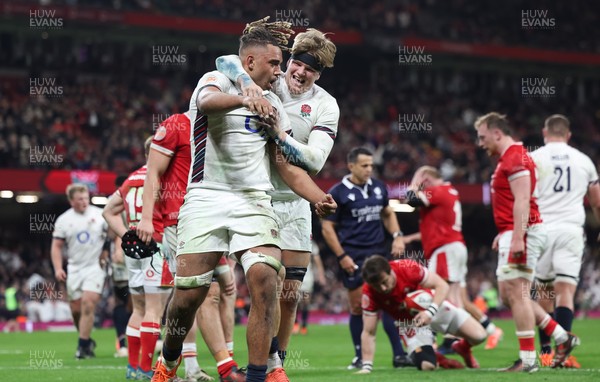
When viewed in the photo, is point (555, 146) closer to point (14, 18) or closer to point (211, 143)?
point (211, 143)

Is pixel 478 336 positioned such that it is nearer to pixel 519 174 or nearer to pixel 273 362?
pixel 519 174

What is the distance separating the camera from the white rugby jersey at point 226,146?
6.18 m

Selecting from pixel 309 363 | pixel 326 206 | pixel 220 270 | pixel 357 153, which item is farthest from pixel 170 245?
pixel 309 363

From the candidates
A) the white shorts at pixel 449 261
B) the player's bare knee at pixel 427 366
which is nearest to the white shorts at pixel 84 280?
the white shorts at pixel 449 261

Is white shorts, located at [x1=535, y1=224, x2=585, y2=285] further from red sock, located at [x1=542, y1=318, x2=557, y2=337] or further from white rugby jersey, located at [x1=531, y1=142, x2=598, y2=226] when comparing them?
red sock, located at [x1=542, y1=318, x2=557, y2=337]

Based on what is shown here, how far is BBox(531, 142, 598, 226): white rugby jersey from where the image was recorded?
10344mm

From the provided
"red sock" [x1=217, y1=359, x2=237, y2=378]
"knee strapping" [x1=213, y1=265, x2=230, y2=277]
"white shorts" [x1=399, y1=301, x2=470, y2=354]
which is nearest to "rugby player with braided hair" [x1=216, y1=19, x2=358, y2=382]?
"red sock" [x1=217, y1=359, x2=237, y2=378]

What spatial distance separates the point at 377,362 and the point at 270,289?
5824 mm

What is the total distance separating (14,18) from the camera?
32.1 metres

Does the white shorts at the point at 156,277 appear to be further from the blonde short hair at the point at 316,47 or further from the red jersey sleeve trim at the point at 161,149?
the blonde short hair at the point at 316,47

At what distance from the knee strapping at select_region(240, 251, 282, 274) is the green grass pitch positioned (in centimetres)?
295

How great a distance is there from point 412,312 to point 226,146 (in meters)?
4.30

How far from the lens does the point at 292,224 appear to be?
762 cm

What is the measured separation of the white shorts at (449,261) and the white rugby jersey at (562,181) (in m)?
2.63
